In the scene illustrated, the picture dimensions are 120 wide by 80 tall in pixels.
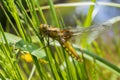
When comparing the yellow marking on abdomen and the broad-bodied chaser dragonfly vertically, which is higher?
the broad-bodied chaser dragonfly

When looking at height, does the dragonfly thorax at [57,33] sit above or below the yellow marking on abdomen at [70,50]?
above

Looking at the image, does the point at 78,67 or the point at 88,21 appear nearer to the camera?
the point at 78,67

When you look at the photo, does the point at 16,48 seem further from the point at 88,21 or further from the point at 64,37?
the point at 88,21

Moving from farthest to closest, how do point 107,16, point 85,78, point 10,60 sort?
point 107,16 → point 85,78 → point 10,60

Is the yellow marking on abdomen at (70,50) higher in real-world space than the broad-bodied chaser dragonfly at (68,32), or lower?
lower

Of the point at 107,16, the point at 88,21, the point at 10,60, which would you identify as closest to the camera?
the point at 10,60

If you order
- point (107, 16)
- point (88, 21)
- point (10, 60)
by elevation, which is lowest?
point (107, 16)

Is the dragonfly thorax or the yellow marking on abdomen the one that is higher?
the dragonfly thorax

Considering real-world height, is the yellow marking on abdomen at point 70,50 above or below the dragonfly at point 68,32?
below

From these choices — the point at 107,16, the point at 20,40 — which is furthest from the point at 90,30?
the point at 107,16

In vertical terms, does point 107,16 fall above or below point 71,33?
below

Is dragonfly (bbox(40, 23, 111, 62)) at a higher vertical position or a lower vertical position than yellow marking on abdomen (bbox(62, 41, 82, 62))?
higher
